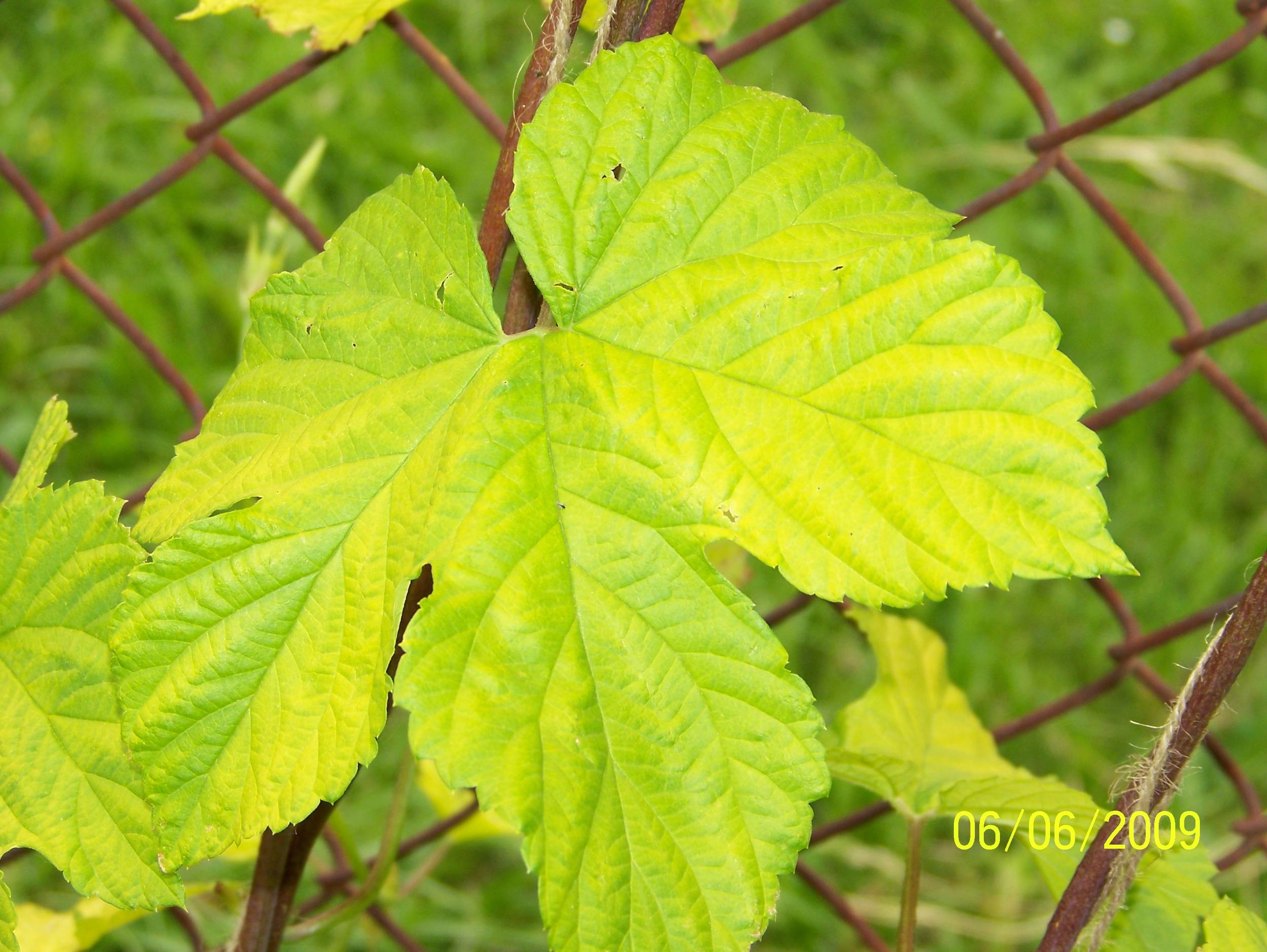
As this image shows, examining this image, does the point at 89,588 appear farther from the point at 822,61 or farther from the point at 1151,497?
the point at 822,61

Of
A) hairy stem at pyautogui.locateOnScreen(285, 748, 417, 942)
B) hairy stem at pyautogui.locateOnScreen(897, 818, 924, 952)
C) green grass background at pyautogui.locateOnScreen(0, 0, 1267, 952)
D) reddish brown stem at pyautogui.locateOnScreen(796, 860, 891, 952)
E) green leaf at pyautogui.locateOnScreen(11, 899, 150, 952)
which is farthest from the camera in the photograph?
green grass background at pyautogui.locateOnScreen(0, 0, 1267, 952)

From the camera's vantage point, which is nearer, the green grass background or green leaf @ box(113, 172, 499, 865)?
green leaf @ box(113, 172, 499, 865)

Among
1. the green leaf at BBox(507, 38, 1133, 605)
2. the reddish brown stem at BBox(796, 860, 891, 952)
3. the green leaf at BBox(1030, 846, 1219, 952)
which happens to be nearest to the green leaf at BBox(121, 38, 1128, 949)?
the green leaf at BBox(507, 38, 1133, 605)

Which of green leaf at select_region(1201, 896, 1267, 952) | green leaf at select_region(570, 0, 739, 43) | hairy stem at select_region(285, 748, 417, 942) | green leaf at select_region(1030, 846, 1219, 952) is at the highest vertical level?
green leaf at select_region(570, 0, 739, 43)

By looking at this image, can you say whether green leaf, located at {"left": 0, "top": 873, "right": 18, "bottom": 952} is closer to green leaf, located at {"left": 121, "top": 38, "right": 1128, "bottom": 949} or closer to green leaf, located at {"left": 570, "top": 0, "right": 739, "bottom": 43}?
green leaf, located at {"left": 121, "top": 38, "right": 1128, "bottom": 949}

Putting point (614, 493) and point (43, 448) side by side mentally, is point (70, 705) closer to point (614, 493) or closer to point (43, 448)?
point (43, 448)

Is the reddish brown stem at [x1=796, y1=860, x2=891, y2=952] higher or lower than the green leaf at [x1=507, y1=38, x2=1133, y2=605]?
lower

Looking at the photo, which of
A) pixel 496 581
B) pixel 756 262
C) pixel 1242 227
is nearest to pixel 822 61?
pixel 1242 227
